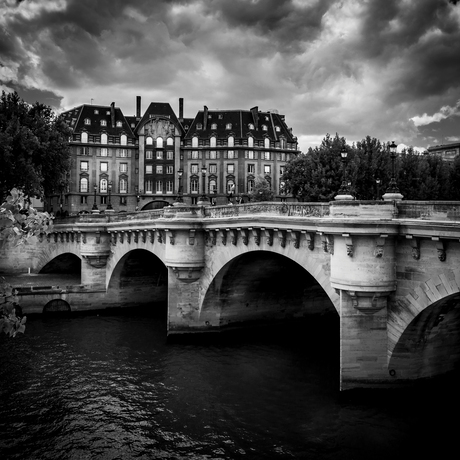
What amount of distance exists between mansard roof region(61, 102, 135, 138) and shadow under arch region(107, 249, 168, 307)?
160 feet

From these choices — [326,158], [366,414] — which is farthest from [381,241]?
[326,158]

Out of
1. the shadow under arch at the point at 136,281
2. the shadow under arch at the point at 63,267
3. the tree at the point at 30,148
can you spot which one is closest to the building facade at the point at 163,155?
A: the tree at the point at 30,148

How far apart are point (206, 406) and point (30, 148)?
120 ft

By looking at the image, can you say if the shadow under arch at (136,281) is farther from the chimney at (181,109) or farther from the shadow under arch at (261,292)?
the chimney at (181,109)

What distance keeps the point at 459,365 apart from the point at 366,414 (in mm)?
4858

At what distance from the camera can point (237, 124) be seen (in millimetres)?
89625

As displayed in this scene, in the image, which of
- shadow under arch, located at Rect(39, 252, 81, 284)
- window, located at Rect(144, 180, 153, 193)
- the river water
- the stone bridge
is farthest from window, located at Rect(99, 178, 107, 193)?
the river water

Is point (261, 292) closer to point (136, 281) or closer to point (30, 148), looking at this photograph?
point (136, 281)

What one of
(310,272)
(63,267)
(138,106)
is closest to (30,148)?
(63,267)

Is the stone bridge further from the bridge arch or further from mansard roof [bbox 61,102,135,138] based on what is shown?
mansard roof [bbox 61,102,135,138]

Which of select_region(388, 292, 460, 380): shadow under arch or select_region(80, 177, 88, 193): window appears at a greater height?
select_region(80, 177, 88, 193): window

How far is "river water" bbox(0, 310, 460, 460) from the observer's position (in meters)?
16.9

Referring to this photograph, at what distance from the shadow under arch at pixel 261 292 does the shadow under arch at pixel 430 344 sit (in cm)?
1094

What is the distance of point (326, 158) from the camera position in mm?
50750
